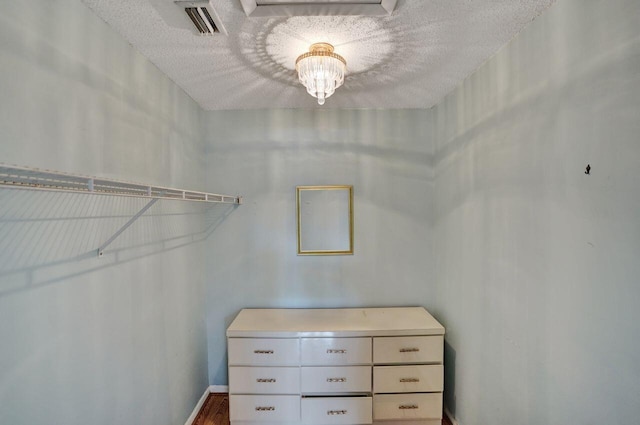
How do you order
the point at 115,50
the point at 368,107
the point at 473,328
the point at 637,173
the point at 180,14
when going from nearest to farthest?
the point at 637,173 < the point at 180,14 < the point at 115,50 < the point at 473,328 < the point at 368,107

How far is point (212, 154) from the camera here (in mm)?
2348

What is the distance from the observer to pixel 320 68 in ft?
4.44

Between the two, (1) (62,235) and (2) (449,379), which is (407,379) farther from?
(1) (62,235)

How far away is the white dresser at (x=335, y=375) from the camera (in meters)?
1.91

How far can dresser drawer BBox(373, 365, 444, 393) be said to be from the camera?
1.92 metres

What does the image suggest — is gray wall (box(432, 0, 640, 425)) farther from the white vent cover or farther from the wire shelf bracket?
the wire shelf bracket

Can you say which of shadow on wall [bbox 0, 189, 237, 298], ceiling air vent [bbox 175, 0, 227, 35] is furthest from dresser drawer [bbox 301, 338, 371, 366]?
ceiling air vent [bbox 175, 0, 227, 35]

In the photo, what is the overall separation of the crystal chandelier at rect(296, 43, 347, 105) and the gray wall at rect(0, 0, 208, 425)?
0.89 metres

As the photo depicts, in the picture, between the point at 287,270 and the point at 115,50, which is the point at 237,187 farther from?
the point at 115,50

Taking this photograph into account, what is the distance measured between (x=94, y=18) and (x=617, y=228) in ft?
7.05

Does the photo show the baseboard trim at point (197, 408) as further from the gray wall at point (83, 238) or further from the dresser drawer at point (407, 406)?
the dresser drawer at point (407, 406)

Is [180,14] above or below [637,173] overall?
above

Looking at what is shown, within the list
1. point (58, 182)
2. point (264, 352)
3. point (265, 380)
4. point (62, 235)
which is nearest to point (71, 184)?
point (58, 182)

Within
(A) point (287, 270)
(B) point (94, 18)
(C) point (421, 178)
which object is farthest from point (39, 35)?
(C) point (421, 178)
